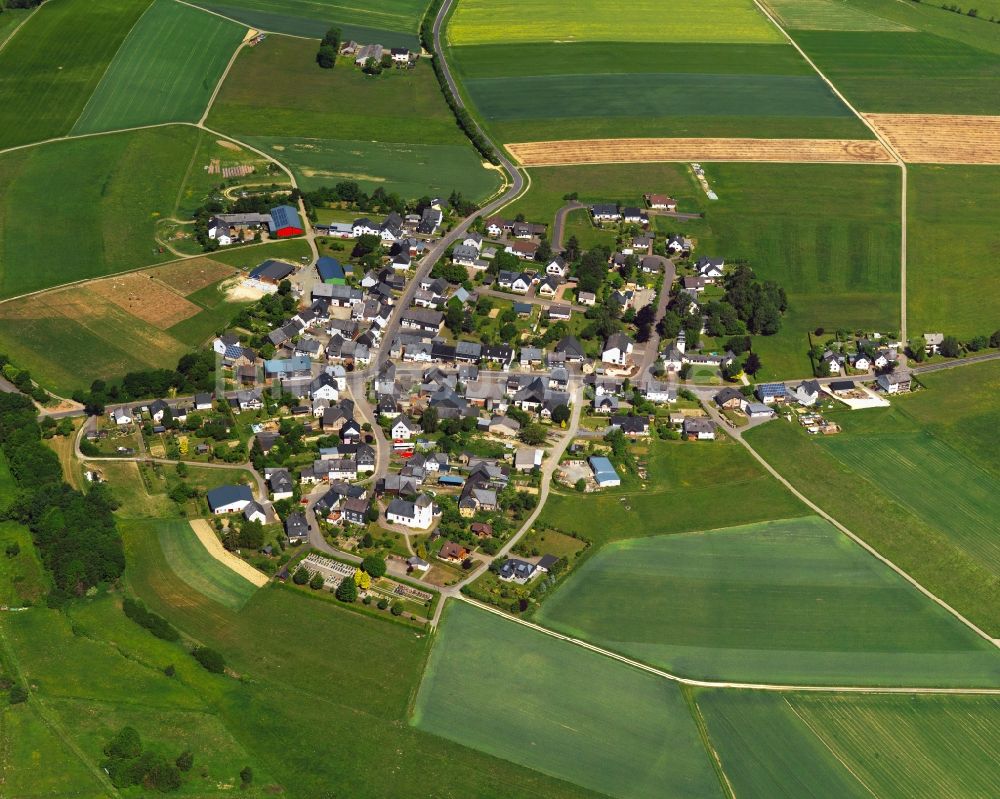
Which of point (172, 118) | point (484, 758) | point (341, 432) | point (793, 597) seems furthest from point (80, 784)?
point (172, 118)

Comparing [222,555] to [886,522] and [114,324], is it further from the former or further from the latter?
[886,522]

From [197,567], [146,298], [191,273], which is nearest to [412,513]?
[197,567]

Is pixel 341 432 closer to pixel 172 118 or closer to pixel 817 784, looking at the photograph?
pixel 817 784

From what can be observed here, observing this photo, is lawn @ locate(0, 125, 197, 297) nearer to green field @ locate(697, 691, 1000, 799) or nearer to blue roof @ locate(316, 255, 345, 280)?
blue roof @ locate(316, 255, 345, 280)

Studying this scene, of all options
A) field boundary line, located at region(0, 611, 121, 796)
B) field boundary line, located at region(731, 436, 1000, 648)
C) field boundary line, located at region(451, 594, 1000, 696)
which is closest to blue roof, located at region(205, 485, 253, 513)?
field boundary line, located at region(0, 611, 121, 796)

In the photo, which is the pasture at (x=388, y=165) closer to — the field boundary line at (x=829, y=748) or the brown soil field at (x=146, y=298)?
the brown soil field at (x=146, y=298)

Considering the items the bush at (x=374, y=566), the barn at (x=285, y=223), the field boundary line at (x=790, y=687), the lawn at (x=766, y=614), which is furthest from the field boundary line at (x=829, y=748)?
the barn at (x=285, y=223)
